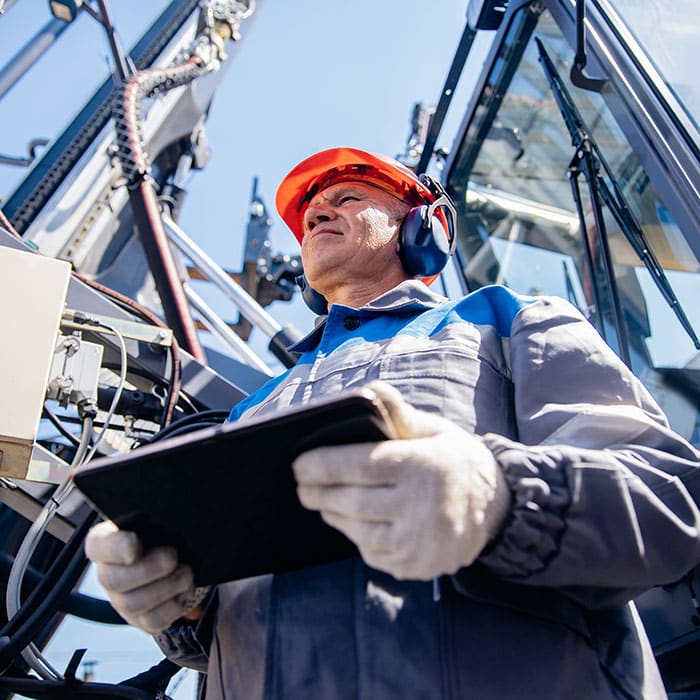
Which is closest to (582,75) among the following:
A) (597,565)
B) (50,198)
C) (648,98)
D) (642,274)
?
(648,98)

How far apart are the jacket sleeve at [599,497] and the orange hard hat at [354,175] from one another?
117 centimetres

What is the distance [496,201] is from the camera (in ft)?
12.4

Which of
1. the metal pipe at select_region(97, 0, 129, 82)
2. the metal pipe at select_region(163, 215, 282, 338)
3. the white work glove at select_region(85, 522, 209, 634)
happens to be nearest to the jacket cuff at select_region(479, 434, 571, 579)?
the white work glove at select_region(85, 522, 209, 634)

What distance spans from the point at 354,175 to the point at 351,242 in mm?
345

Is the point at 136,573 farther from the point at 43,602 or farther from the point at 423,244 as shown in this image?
the point at 423,244

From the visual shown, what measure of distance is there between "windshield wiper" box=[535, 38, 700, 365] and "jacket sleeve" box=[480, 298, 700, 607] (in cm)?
96

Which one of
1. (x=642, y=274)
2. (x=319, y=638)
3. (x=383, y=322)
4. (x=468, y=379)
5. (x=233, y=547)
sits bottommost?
(x=319, y=638)

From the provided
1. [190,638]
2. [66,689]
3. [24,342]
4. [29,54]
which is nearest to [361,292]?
[24,342]

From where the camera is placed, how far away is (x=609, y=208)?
2332 mm

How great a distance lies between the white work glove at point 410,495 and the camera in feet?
2.47

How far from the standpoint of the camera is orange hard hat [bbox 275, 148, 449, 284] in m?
2.16

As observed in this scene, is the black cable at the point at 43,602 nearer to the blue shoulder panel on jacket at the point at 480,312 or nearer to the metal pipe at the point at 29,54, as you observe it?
the blue shoulder panel on jacket at the point at 480,312

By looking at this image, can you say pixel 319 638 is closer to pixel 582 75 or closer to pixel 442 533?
pixel 442 533

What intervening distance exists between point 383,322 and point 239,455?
795 mm
